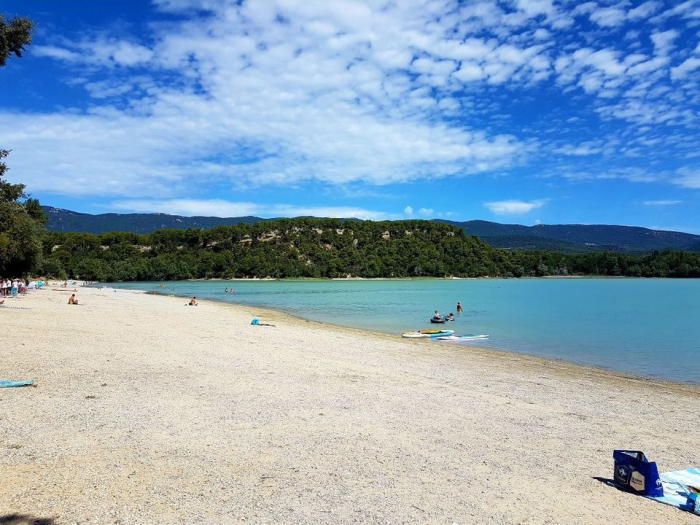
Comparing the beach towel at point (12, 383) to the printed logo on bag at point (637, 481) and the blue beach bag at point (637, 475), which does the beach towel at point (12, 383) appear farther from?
the printed logo on bag at point (637, 481)

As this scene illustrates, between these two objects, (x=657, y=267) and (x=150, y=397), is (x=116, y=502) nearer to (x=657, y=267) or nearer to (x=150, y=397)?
(x=150, y=397)

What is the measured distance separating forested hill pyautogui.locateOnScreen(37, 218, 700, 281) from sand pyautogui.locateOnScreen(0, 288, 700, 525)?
421 feet

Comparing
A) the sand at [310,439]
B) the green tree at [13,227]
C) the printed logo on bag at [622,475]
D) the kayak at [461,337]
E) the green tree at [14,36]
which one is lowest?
the kayak at [461,337]

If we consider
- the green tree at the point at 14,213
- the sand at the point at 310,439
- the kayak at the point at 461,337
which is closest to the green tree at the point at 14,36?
the green tree at the point at 14,213

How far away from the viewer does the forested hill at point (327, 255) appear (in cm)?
14350

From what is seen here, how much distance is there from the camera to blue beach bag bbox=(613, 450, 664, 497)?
19.3 feet

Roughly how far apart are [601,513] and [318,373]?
8052 mm

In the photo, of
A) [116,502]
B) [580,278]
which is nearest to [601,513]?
[116,502]

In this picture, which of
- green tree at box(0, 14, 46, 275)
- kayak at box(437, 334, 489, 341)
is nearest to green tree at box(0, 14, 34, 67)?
green tree at box(0, 14, 46, 275)

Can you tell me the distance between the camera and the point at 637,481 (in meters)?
5.97

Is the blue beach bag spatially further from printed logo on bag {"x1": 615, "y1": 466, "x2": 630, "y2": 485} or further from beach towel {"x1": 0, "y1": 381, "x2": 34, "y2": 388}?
beach towel {"x1": 0, "y1": 381, "x2": 34, "y2": 388}

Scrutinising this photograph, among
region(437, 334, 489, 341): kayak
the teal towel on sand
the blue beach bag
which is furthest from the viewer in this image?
region(437, 334, 489, 341): kayak

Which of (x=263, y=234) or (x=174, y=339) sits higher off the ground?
(x=263, y=234)

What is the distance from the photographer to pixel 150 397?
29.6 feet
